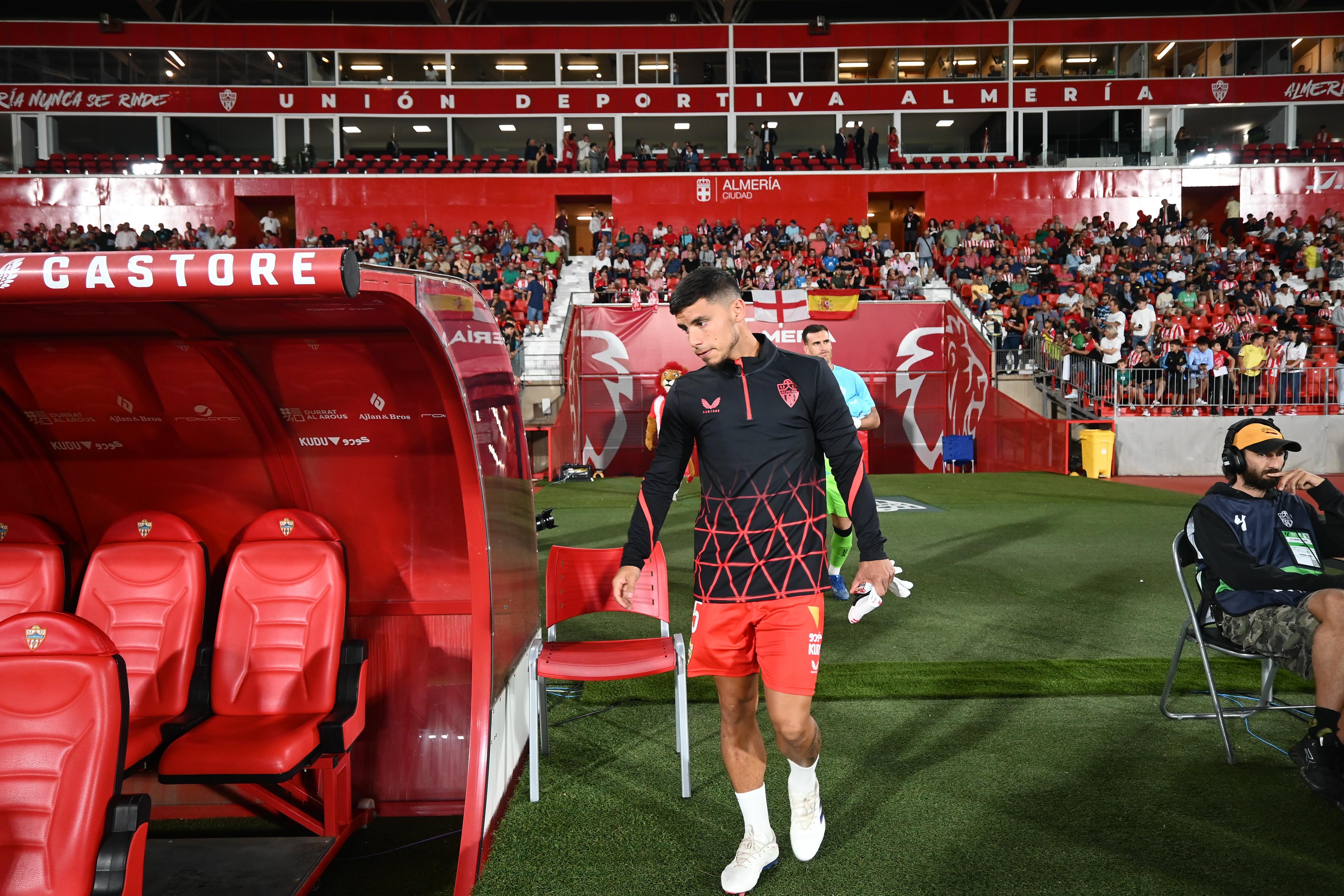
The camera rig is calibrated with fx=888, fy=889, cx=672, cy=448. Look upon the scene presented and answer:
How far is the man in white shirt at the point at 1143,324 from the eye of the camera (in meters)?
17.3

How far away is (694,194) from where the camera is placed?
28469mm

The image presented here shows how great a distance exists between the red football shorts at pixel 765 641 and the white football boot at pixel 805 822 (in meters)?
0.42

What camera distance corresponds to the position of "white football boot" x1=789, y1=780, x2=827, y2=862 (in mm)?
3117

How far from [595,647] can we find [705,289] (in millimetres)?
1849

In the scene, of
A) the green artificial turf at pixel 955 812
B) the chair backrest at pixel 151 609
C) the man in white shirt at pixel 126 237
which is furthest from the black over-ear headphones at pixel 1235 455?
the man in white shirt at pixel 126 237

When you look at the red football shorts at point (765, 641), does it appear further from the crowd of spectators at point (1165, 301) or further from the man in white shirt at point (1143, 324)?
the man in white shirt at point (1143, 324)

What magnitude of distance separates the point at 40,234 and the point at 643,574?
2994 cm

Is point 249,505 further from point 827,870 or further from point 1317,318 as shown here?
point 1317,318

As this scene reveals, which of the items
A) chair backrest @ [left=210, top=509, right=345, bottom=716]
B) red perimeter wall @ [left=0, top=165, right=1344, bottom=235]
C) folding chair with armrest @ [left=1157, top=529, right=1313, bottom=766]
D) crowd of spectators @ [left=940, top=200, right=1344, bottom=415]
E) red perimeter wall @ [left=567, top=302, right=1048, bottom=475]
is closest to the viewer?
chair backrest @ [left=210, top=509, right=345, bottom=716]

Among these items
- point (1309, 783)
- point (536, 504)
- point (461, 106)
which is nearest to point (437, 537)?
point (1309, 783)

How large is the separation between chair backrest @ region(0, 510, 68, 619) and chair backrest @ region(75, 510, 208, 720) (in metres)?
0.13

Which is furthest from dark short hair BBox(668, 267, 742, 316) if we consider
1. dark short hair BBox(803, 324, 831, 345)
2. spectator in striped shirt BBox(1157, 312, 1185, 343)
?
spectator in striped shirt BBox(1157, 312, 1185, 343)

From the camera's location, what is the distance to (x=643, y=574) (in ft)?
14.0

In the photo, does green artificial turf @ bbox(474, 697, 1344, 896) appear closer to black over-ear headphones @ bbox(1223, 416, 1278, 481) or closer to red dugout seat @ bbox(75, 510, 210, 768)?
black over-ear headphones @ bbox(1223, 416, 1278, 481)
